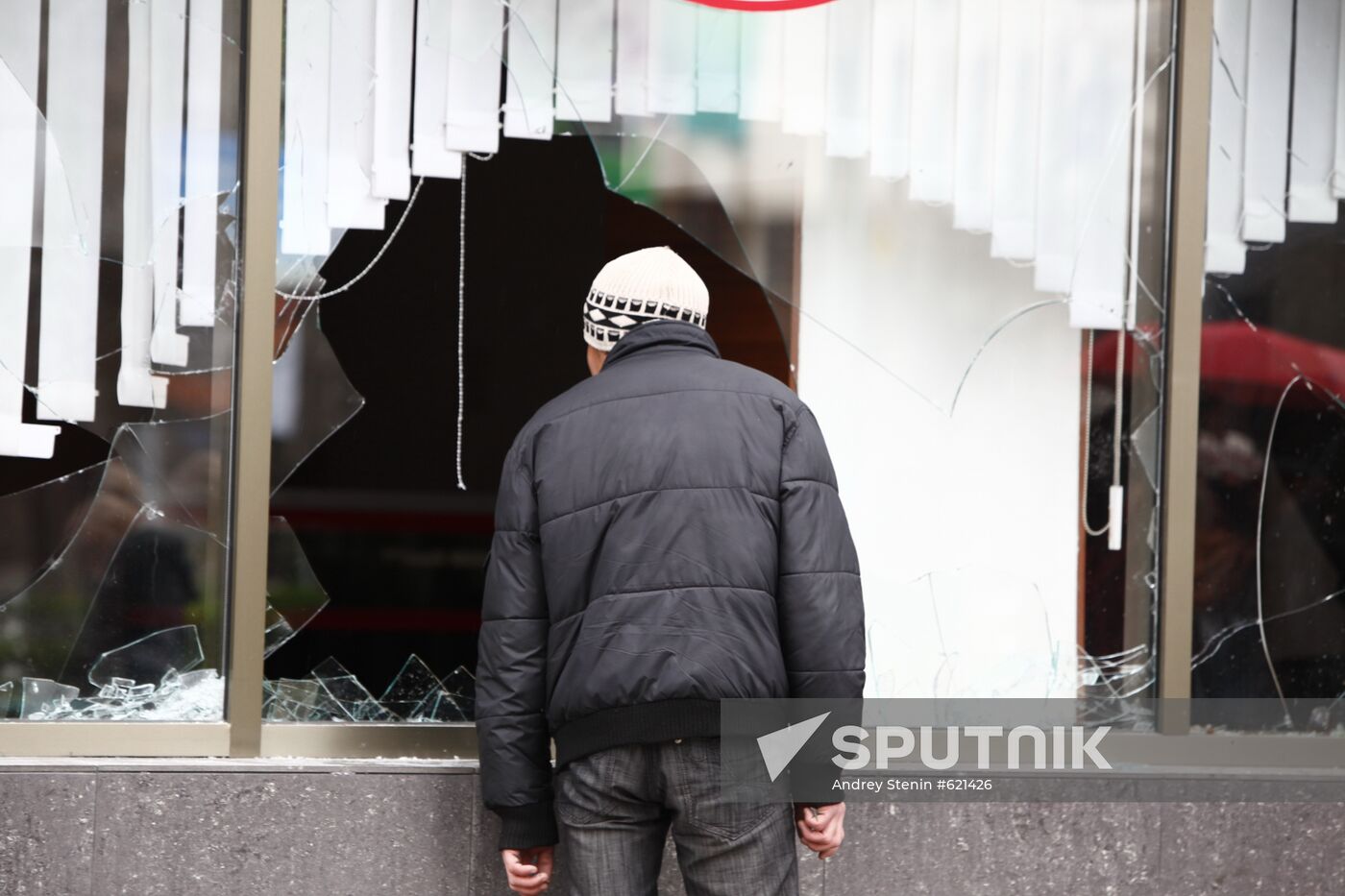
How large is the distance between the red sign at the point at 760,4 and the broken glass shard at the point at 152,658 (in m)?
2.25

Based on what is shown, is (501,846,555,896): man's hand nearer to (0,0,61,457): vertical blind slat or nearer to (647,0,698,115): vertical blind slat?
(0,0,61,457): vertical blind slat

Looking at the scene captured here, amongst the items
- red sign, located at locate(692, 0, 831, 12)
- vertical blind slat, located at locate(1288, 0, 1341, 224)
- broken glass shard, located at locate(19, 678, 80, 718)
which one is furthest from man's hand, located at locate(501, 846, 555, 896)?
vertical blind slat, located at locate(1288, 0, 1341, 224)

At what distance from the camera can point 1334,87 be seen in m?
→ 4.39

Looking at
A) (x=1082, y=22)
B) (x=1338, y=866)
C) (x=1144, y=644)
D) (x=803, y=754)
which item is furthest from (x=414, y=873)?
(x=1082, y=22)

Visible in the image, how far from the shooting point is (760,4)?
13.8ft

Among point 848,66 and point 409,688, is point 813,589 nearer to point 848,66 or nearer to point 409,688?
point 409,688

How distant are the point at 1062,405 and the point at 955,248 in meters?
0.55

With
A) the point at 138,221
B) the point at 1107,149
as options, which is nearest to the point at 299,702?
the point at 138,221

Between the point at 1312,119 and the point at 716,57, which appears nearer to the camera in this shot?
the point at 716,57

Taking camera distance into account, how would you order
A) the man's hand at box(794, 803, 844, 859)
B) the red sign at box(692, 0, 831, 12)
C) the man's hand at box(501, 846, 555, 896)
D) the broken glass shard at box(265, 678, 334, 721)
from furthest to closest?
the red sign at box(692, 0, 831, 12) < the broken glass shard at box(265, 678, 334, 721) < the man's hand at box(501, 846, 555, 896) < the man's hand at box(794, 803, 844, 859)

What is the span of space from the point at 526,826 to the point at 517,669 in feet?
1.08

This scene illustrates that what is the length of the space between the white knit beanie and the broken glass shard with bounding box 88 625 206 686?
5.35 feet

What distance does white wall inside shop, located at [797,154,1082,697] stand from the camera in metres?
4.26

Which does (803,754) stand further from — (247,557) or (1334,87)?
(1334,87)
